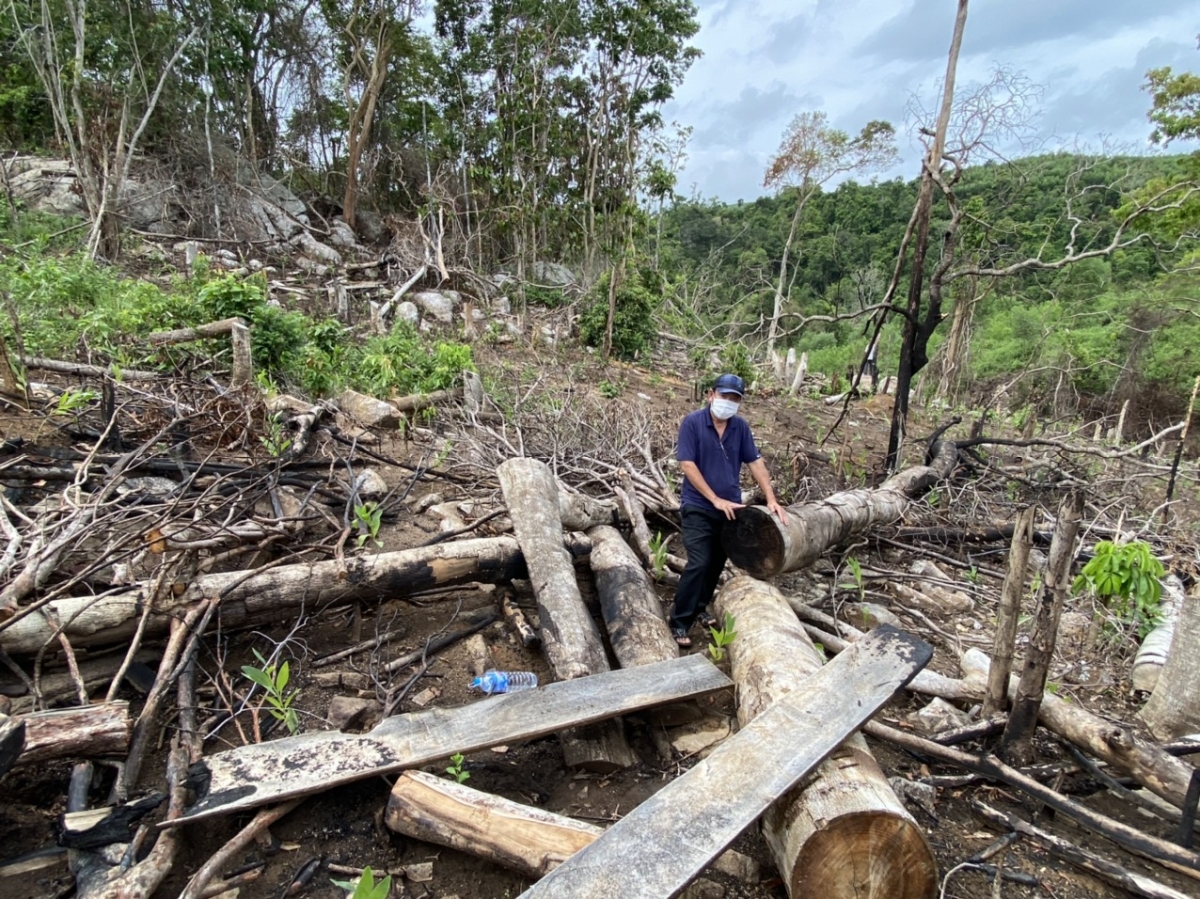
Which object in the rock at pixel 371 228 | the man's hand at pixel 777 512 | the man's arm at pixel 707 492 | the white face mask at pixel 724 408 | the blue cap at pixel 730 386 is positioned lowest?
the man's hand at pixel 777 512

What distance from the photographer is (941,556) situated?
16.8 feet

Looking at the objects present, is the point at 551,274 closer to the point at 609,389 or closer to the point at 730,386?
the point at 609,389

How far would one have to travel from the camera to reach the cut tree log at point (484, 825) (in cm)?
191

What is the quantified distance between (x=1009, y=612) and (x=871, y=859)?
132cm

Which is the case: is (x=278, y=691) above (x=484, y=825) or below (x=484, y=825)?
above

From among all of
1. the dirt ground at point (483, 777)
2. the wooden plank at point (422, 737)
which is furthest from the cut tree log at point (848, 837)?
the wooden plank at point (422, 737)

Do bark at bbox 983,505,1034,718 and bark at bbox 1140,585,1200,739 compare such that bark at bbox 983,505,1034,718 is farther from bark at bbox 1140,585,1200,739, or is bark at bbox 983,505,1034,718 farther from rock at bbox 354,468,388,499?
rock at bbox 354,468,388,499

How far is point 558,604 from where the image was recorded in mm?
3240

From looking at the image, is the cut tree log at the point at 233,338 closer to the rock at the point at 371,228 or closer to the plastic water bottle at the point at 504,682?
the plastic water bottle at the point at 504,682

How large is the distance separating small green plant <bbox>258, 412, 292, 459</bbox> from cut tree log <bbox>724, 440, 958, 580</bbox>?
3.27 meters

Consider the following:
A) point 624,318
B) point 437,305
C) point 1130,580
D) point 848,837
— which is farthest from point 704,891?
point 437,305

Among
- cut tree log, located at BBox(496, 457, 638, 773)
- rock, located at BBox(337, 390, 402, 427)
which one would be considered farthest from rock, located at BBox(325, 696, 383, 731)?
rock, located at BBox(337, 390, 402, 427)

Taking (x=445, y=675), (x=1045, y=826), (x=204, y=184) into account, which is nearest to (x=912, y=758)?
(x=1045, y=826)

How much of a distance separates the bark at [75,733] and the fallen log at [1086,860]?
3.31 metres
